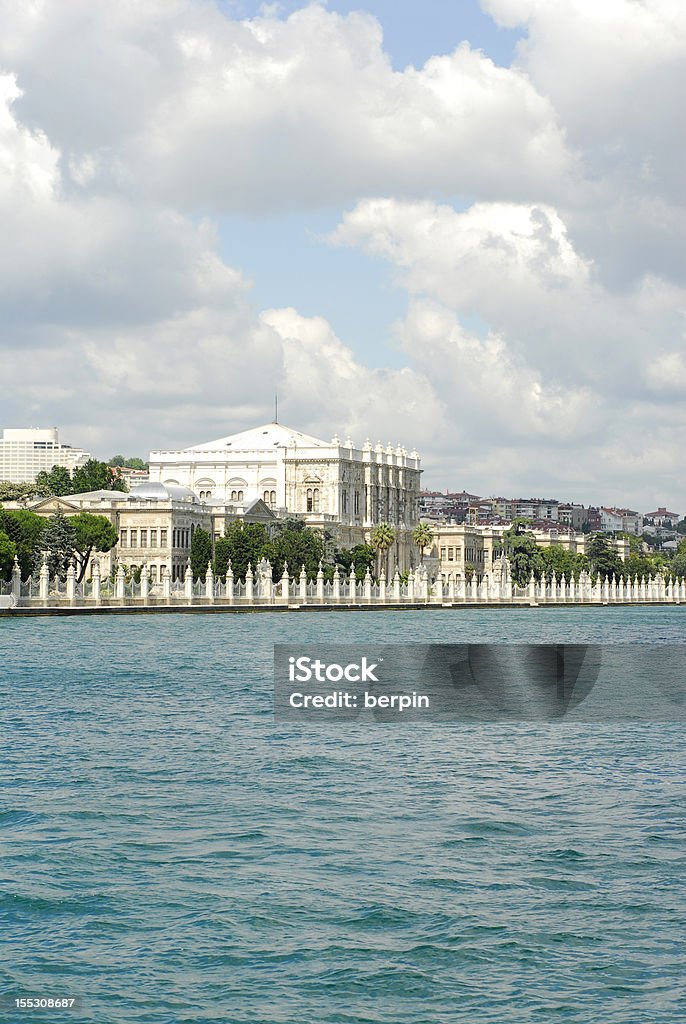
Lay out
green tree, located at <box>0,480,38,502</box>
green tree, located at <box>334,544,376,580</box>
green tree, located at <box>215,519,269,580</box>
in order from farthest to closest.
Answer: green tree, located at <box>0,480,38,502</box> → green tree, located at <box>334,544,376,580</box> → green tree, located at <box>215,519,269,580</box>

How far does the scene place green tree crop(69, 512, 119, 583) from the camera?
332 ft

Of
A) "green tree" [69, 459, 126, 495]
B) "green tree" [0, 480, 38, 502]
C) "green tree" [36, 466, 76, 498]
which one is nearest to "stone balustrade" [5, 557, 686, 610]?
"green tree" [0, 480, 38, 502]

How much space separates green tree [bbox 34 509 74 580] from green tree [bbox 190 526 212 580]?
12029 millimetres

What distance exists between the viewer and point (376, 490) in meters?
157

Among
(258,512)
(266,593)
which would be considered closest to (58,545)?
(266,593)

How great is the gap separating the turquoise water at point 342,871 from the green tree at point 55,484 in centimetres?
11759

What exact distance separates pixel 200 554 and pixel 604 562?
73.0 m

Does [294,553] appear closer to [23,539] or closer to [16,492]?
[23,539]

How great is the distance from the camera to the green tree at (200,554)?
110819 millimetres

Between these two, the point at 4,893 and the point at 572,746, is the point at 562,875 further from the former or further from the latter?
the point at 572,746

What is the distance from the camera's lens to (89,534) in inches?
4072

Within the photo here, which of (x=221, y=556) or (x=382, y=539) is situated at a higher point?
(x=382, y=539)

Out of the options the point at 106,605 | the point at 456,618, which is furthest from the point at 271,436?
the point at 106,605

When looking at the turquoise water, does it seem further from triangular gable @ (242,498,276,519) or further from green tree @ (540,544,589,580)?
green tree @ (540,544,589,580)
